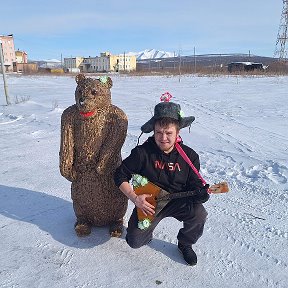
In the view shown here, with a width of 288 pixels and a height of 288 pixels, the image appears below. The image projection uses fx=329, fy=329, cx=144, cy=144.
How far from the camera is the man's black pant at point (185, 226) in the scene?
210 cm

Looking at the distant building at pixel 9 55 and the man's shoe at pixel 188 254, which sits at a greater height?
the distant building at pixel 9 55

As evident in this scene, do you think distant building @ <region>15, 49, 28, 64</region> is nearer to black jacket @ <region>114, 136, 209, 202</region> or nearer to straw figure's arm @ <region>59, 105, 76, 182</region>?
straw figure's arm @ <region>59, 105, 76, 182</region>

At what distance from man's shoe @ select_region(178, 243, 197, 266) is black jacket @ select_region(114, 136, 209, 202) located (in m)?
0.37

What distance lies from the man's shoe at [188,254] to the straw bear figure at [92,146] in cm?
47

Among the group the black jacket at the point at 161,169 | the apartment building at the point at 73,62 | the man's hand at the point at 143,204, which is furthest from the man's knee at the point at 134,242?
the apartment building at the point at 73,62

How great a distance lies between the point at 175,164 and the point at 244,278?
78 cm

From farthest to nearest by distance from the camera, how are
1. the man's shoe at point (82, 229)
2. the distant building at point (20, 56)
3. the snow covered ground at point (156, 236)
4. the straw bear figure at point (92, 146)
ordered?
1. the distant building at point (20, 56)
2. the man's shoe at point (82, 229)
3. the straw bear figure at point (92, 146)
4. the snow covered ground at point (156, 236)

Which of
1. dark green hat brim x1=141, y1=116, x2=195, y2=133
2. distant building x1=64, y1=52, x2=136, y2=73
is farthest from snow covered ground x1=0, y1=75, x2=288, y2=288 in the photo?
distant building x1=64, y1=52, x2=136, y2=73

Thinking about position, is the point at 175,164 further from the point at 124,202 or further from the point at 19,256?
the point at 19,256

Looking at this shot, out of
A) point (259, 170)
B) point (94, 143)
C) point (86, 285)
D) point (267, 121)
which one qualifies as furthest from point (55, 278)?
point (267, 121)

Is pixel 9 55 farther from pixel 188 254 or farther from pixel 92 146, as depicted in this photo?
pixel 188 254

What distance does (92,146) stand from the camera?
222 centimetres

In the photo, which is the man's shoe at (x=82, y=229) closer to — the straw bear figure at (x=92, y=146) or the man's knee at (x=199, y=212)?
the straw bear figure at (x=92, y=146)

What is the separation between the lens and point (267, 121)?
255 inches
